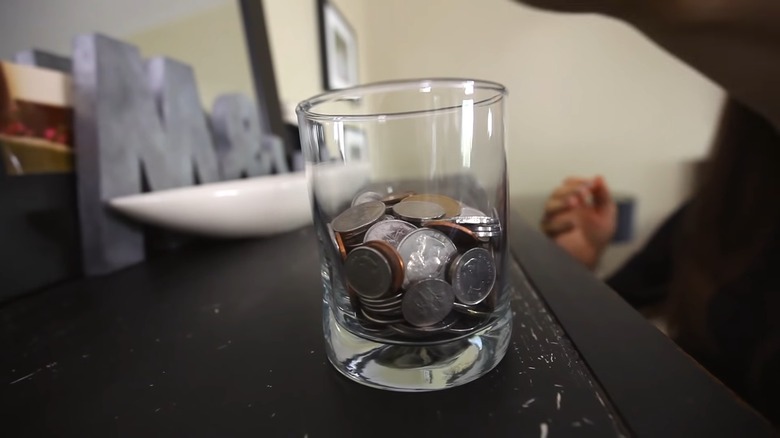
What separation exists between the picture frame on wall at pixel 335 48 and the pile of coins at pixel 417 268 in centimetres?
105

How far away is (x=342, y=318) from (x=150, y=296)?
0.74 feet

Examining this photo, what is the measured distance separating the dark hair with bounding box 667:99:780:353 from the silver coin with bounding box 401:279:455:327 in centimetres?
63

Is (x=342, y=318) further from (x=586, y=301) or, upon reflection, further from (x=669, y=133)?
(x=669, y=133)

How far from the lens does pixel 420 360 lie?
0.65 ft

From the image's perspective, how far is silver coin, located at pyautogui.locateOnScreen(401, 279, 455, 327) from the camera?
198 millimetres

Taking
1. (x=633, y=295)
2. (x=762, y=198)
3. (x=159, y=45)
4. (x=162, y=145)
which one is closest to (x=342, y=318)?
(x=162, y=145)

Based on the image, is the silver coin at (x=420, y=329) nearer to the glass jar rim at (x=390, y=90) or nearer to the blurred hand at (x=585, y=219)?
the glass jar rim at (x=390, y=90)

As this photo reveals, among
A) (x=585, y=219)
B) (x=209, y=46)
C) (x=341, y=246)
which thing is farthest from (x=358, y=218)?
(x=585, y=219)

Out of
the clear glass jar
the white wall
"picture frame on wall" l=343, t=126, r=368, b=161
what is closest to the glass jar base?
the clear glass jar

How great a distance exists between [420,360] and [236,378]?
0.10 metres

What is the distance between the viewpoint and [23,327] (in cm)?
31

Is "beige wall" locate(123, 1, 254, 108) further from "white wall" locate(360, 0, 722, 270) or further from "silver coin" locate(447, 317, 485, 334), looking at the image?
"white wall" locate(360, 0, 722, 270)

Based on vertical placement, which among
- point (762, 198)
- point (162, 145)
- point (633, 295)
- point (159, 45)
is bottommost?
point (633, 295)

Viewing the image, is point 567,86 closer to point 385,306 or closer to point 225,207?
point 225,207
